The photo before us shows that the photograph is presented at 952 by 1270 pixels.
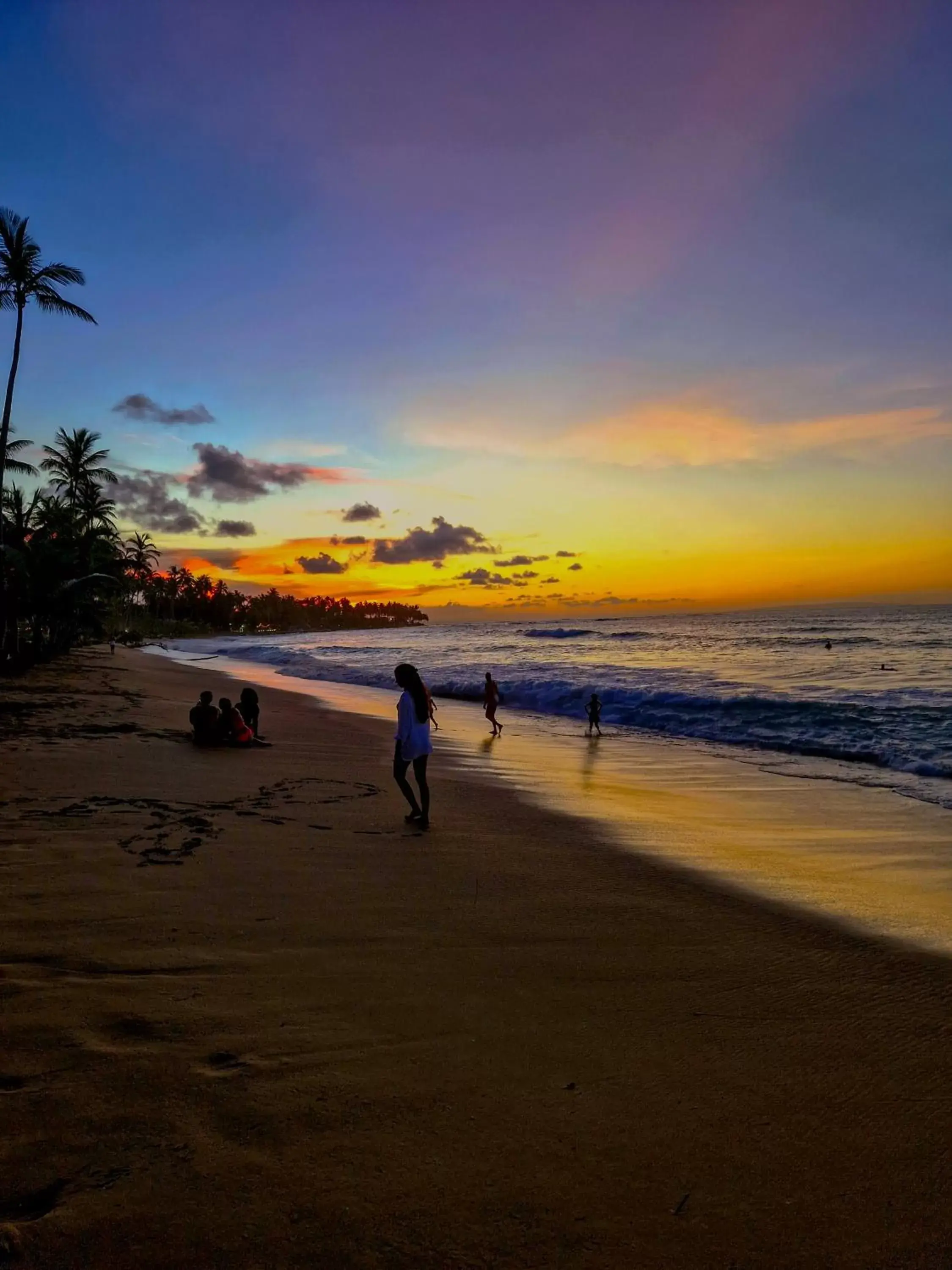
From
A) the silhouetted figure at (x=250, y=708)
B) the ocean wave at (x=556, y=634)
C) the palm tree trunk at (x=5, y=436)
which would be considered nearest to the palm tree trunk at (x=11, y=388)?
the palm tree trunk at (x=5, y=436)

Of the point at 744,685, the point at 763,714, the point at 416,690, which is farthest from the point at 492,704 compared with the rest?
the point at 744,685

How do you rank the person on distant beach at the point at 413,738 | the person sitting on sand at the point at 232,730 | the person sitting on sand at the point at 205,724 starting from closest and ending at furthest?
the person on distant beach at the point at 413,738, the person sitting on sand at the point at 205,724, the person sitting on sand at the point at 232,730

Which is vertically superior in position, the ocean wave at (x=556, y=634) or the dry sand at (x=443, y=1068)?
the ocean wave at (x=556, y=634)

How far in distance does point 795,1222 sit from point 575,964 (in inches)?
76.1

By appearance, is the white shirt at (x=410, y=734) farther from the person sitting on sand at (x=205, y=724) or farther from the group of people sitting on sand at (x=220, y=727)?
the person sitting on sand at (x=205, y=724)

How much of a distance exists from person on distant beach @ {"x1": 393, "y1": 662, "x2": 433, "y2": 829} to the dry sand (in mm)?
1328

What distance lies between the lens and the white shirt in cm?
756

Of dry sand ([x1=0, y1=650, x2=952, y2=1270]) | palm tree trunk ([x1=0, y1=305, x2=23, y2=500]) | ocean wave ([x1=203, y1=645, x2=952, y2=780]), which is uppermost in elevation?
palm tree trunk ([x1=0, y1=305, x2=23, y2=500])

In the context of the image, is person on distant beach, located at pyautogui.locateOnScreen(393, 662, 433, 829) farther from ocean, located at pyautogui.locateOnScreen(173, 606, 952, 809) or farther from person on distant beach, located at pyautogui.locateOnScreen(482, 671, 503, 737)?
person on distant beach, located at pyautogui.locateOnScreen(482, 671, 503, 737)

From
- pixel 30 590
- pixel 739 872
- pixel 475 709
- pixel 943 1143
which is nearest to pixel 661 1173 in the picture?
pixel 943 1143

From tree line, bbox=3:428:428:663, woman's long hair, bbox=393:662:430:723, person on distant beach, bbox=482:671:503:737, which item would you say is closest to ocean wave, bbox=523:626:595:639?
tree line, bbox=3:428:428:663

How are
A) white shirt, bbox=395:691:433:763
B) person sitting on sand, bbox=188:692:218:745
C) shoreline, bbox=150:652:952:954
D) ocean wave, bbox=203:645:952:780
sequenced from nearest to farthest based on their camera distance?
1. shoreline, bbox=150:652:952:954
2. white shirt, bbox=395:691:433:763
3. person sitting on sand, bbox=188:692:218:745
4. ocean wave, bbox=203:645:952:780

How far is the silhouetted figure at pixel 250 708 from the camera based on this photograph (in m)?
12.4

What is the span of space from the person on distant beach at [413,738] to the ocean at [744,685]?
7.33 metres
